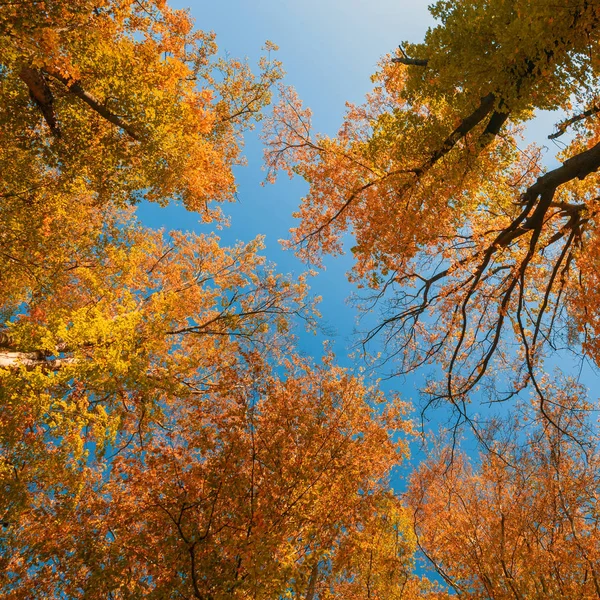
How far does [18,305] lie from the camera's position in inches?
459

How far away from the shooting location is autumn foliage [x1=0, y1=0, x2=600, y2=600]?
4.96m

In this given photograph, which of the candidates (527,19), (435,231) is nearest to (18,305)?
(435,231)

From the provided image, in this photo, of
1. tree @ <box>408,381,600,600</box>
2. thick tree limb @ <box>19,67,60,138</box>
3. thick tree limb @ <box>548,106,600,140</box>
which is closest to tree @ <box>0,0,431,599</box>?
thick tree limb @ <box>19,67,60,138</box>

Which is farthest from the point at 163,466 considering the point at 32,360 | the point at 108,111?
the point at 108,111

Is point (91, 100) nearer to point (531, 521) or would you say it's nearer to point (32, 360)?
point (32, 360)

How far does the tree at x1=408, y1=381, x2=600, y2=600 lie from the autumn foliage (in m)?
0.06

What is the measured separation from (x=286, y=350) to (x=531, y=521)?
687 centimetres

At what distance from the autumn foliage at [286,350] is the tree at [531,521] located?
55mm

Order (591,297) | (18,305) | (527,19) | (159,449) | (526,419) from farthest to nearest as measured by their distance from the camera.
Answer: (18,305) → (526,419) → (159,449) → (591,297) → (527,19)

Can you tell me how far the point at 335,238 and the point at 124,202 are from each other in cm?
508

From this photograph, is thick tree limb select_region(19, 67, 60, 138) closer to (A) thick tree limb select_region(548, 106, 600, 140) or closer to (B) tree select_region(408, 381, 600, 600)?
(A) thick tree limb select_region(548, 106, 600, 140)

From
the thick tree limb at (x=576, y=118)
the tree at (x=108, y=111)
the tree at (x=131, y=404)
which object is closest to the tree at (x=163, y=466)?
the tree at (x=131, y=404)

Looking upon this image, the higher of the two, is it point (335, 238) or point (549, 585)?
point (335, 238)

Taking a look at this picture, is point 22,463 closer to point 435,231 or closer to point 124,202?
point 124,202
